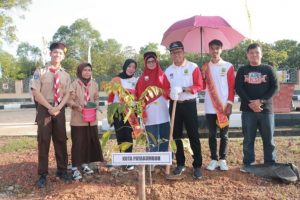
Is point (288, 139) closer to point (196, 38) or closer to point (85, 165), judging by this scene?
point (196, 38)

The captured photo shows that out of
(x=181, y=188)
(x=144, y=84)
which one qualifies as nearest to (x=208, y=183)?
(x=181, y=188)

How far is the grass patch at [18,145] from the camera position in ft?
23.5

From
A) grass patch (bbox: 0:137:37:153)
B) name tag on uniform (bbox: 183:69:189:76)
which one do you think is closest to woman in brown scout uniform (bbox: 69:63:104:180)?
name tag on uniform (bbox: 183:69:189:76)

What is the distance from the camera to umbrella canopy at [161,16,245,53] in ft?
17.1

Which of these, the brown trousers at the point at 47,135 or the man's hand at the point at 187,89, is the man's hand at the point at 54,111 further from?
the man's hand at the point at 187,89

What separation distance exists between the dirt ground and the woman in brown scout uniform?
0.31 meters

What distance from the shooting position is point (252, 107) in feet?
16.3

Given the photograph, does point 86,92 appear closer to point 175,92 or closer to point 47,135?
point 47,135

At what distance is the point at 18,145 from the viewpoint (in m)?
7.41

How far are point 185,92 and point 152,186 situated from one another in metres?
1.27

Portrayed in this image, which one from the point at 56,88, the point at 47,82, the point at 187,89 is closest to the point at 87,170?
the point at 56,88

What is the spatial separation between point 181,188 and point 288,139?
350 centimetres

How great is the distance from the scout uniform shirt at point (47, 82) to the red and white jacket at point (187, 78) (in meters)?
1.46

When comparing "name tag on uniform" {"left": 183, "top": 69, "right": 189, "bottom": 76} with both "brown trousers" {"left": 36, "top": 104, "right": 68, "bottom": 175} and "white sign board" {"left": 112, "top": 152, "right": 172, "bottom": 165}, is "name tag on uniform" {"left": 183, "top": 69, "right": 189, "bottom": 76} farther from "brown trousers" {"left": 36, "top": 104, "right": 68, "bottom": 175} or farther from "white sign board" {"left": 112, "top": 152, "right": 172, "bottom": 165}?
"brown trousers" {"left": 36, "top": 104, "right": 68, "bottom": 175}
